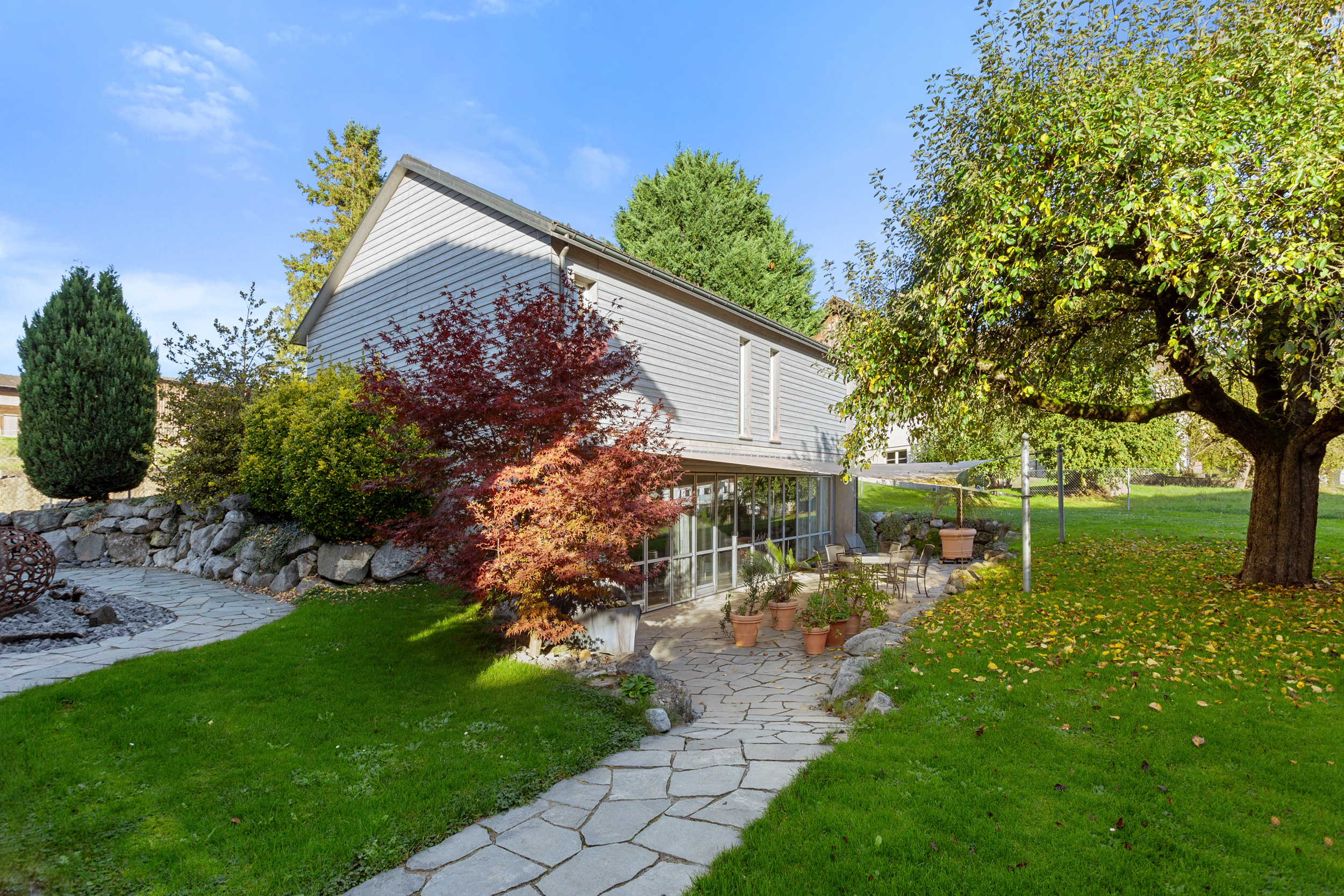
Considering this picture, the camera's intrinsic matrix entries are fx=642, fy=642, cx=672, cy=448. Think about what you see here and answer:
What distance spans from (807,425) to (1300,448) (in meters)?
8.86

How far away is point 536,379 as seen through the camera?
6.38 metres

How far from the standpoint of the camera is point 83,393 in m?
13.1

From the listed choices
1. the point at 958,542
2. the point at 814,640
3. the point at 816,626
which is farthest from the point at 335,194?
the point at 814,640

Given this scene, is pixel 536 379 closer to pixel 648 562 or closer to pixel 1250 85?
pixel 648 562

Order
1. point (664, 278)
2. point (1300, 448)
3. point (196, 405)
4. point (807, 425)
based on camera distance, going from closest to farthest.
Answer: point (1300, 448)
point (664, 278)
point (196, 405)
point (807, 425)

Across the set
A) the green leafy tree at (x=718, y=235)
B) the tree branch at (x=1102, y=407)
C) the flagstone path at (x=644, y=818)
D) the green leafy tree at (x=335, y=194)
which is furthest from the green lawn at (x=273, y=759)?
the green leafy tree at (x=718, y=235)

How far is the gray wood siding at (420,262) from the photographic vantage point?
9.92m

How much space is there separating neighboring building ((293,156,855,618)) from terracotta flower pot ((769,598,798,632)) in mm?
2071

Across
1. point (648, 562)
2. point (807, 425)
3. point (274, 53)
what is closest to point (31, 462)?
point (274, 53)

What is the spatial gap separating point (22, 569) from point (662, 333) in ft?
29.0

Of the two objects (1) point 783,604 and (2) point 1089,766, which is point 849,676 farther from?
(1) point 783,604

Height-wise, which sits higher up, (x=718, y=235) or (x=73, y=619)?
(x=718, y=235)

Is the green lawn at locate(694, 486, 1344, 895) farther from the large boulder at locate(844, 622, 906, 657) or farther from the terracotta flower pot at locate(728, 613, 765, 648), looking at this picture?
the terracotta flower pot at locate(728, 613, 765, 648)

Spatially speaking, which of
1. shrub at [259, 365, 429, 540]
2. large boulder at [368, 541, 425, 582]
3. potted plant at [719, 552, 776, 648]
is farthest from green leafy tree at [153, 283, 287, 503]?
potted plant at [719, 552, 776, 648]
